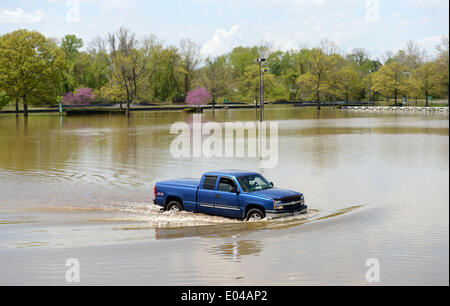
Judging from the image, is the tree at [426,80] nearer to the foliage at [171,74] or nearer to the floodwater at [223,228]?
the foliage at [171,74]

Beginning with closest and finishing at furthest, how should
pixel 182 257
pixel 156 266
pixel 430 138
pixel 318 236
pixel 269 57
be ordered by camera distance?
1. pixel 156 266
2. pixel 182 257
3. pixel 318 236
4. pixel 430 138
5. pixel 269 57

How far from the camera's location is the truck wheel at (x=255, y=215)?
14.9 meters

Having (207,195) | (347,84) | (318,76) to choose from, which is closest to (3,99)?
(318,76)

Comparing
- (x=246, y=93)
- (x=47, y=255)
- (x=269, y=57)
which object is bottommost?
(x=47, y=255)

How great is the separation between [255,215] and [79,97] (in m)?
117

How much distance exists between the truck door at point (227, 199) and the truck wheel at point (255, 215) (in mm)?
305

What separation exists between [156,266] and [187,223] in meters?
4.68

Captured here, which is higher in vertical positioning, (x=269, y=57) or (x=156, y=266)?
(x=269, y=57)

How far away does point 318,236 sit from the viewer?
1358cm

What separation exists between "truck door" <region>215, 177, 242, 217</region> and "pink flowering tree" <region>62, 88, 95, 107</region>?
114m

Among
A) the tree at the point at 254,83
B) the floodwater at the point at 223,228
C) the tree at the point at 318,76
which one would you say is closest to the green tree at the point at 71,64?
the tree at the point at 254,83

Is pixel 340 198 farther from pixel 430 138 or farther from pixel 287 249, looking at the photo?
pixel 430 138

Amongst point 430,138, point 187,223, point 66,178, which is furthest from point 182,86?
point 187,223
